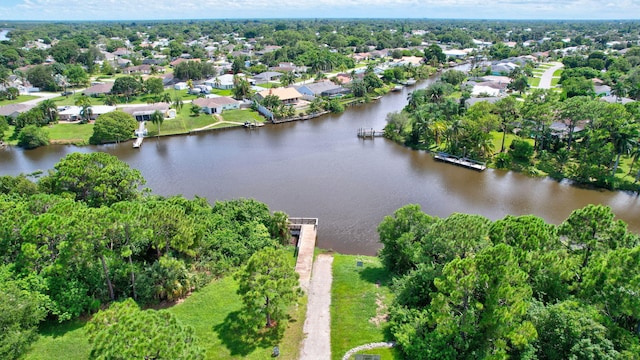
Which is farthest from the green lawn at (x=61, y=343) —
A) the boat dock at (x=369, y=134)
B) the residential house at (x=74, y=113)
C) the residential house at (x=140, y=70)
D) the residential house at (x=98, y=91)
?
the residential house at (x=140, y=70)

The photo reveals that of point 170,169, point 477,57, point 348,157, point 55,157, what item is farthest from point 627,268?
point 477,57

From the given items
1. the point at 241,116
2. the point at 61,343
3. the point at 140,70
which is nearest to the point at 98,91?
the point at 140,70

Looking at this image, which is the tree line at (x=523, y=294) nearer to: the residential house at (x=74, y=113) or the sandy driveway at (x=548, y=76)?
the residential house at (x=74, y=113)

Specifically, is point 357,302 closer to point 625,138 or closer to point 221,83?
point 625,138

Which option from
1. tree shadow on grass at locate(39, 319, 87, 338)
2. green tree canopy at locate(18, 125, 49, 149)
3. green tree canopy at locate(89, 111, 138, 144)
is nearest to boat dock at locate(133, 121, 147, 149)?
green tree canopy at locate(89, 111, 138, 144)

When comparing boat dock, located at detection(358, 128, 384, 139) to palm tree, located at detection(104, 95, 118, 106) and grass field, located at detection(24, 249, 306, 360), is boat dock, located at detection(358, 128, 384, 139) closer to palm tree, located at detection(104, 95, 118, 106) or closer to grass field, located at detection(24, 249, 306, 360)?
grass field, located at detection(24, 249, 306, 360)
